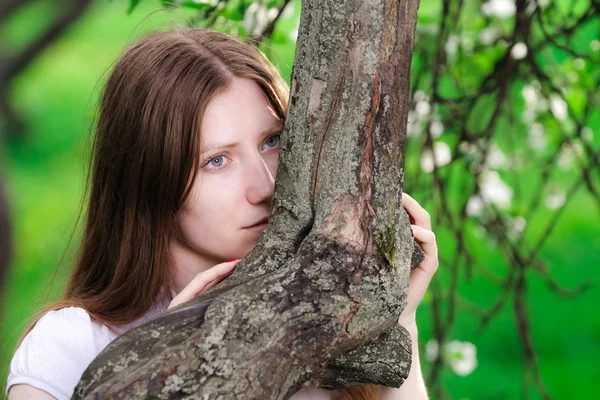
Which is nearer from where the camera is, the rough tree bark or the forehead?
the rough tree bark

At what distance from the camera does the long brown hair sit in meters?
1.46

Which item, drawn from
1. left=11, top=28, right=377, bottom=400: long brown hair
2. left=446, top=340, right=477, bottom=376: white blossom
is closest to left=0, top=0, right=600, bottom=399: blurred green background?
left=446, top=340, right=477, bottom=376: white blossom

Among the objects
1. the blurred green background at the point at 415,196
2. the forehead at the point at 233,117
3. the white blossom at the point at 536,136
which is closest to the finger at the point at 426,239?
the forehead at the point at 233,117

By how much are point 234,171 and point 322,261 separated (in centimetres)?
39

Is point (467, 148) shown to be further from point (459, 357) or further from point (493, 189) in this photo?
point (459, 357)

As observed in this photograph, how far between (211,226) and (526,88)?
1.64 m

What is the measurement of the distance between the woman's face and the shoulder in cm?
27

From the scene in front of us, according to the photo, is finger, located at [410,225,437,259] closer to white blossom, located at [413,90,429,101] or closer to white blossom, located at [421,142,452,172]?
white blossom, located at [413,90,429,101]

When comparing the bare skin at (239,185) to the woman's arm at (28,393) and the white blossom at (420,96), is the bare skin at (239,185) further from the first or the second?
the white blossom at (420,96)

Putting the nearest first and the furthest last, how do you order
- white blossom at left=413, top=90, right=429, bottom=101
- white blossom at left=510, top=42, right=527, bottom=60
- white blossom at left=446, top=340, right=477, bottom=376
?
white blossom at left=413, top=90, right=429, bottom=101
white blossom at left=510, top=42, right=527, bottom=60
white blossom at left=446, top=340, right=477, bottom=376

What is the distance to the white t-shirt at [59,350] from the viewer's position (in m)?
1.36

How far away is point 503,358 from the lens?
4562 millimetres

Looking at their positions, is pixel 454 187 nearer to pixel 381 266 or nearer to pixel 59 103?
pixel 59 103

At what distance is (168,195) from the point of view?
58.4 inches
